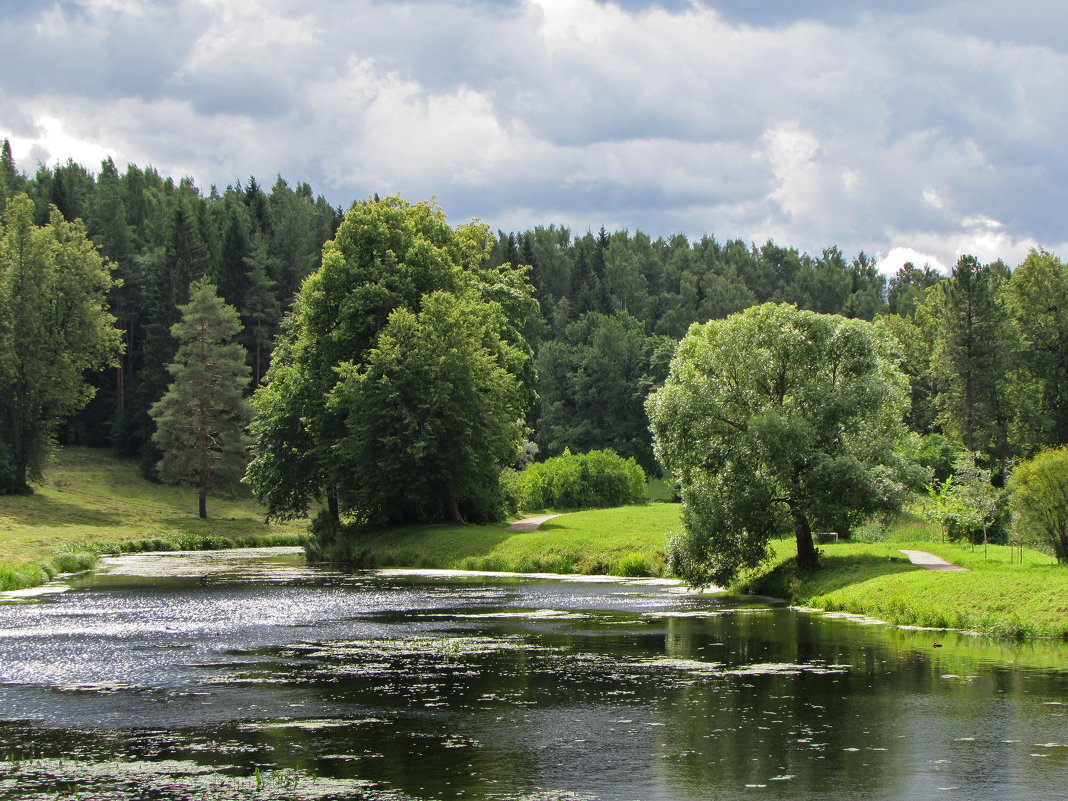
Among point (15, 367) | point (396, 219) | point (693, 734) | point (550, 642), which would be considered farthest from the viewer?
point (15, 367)

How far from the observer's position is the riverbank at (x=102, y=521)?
5134cm

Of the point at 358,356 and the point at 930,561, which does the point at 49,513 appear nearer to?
the point at 358,356

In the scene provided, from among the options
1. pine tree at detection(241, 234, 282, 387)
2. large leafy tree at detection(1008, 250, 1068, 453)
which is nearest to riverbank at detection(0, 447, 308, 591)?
pine tree at detection(241, 234, 282, 387)

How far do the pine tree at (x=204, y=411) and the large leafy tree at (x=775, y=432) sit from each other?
5955cm

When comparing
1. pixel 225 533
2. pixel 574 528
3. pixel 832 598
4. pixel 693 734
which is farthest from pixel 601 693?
pixel 225 533

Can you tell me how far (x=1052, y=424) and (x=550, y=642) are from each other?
7077cm

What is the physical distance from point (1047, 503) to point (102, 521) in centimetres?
6479

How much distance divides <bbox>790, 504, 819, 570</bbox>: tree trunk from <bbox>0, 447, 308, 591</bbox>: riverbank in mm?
29804

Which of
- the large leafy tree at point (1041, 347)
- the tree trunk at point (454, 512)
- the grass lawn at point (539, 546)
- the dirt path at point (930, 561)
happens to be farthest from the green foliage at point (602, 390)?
the dirt path at point (930, 561)

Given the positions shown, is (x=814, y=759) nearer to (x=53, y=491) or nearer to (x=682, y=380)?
(x=682, y=380)

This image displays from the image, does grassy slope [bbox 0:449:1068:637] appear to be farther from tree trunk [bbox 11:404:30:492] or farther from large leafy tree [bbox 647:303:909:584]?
large leafy tree [bbox 647:303:909:584]

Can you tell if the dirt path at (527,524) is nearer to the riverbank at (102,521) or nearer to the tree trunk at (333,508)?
the tree trunk at (333,508)

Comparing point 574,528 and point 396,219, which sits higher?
point 396,219

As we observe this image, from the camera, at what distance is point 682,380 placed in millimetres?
34094
